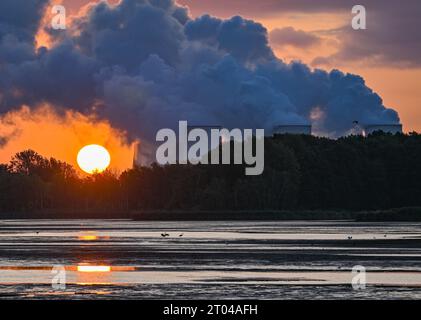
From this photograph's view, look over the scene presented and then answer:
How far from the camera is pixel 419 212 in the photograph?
6594 inches

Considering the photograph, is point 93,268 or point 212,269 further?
point 93,268

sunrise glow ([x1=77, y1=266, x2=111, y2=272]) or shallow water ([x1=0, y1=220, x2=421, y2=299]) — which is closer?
shallow water ([x1=0, y1=220, x2=421, y2=299])

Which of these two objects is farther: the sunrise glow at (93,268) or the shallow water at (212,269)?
the sunrise glow at (93,268)

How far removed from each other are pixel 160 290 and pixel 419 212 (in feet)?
422
